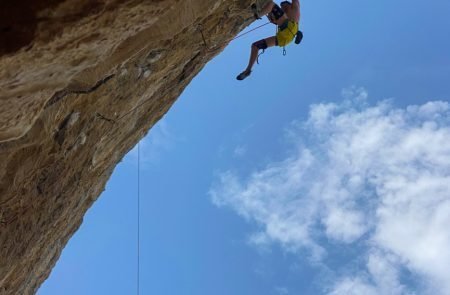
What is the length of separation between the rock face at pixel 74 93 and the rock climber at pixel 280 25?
71 centimetres

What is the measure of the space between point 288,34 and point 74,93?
6494mm

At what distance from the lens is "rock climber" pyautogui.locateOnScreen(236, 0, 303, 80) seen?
11.9 metres

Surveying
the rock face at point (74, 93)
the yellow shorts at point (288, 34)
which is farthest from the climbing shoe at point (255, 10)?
the yellow shorts at point (288, 34)

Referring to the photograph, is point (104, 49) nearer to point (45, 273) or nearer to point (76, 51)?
point (76, 51)

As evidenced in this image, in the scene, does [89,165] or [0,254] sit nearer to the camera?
[0,254]

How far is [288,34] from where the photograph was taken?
11984mm

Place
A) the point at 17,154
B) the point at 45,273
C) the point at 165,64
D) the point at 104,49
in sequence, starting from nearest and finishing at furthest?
1. the point at 104,49
2. the point at 17,154
3. the point at 165,64
4. the point at 45,273

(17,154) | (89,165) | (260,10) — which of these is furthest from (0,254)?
(260,10)

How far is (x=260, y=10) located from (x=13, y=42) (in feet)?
29.8

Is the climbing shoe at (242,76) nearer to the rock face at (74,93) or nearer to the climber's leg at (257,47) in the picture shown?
the climber's leg at (257,47)

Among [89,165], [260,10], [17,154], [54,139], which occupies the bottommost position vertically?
[17,154]

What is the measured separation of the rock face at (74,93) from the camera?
11.8ft

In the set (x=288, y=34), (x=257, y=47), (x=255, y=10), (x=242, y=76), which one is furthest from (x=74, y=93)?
(x=288, y=34)

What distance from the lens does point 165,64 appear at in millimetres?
9875
